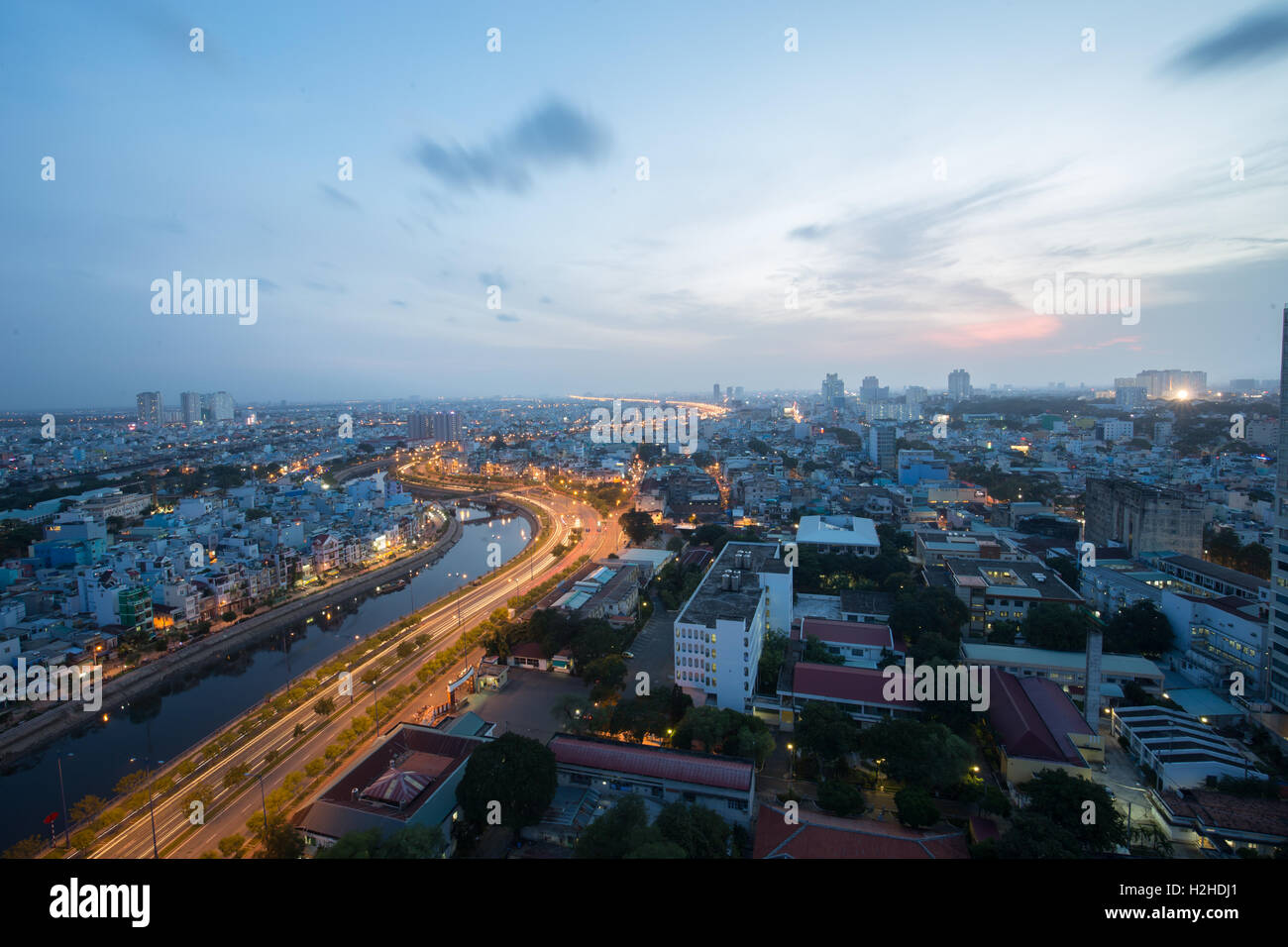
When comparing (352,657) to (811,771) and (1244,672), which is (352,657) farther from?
(1244,672)

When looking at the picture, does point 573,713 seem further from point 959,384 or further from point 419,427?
point 959,384

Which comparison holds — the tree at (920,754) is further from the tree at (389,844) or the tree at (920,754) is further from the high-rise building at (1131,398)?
the high-rise building at (1131,398)

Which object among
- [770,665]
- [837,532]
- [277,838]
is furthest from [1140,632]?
[277,838]

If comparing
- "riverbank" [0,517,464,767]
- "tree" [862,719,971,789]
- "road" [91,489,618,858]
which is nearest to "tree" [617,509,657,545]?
"road" [91,489,618,858]

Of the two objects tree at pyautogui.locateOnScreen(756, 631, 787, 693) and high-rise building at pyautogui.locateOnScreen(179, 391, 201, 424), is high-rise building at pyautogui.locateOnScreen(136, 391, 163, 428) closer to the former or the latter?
high-rise building at pyautogui.locateOnScreen(179, 391, 201, 424)

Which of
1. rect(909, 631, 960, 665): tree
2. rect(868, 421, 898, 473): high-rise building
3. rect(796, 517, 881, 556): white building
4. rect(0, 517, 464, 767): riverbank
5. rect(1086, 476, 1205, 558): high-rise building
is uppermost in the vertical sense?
rect(868, 421, 898, 473): high-rise building
